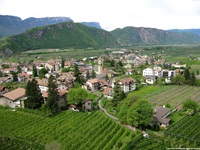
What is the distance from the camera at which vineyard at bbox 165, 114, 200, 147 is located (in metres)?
23.3

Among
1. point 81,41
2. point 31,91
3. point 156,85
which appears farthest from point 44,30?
point 31,91

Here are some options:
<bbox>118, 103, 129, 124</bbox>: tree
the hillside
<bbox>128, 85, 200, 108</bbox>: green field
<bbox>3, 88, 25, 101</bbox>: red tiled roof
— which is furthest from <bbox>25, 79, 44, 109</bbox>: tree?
the hillside

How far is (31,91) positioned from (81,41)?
157 m

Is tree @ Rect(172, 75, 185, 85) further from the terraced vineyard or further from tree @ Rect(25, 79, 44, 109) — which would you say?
tree @ Rect(25, 79, 44, 109)

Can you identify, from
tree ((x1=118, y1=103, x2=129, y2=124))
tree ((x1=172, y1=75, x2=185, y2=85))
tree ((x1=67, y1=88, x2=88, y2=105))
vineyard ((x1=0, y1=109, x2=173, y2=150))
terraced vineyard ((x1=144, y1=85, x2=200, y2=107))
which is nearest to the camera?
vineyard ((x1=0, y1=109, x2=173, y2=150))

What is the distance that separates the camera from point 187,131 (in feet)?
82.3

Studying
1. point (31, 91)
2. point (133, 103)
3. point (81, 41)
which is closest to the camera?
point (133, 103)

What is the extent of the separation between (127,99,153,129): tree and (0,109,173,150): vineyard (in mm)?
1396

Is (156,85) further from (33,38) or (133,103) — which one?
(33,38)

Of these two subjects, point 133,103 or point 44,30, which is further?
point 44,30

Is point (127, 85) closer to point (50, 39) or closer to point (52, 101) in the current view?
point (52, 101)

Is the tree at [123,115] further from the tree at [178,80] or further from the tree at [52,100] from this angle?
the tree at [178,80]

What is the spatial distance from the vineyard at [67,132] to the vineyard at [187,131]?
2.68 metres

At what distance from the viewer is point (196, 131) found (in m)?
25.3
